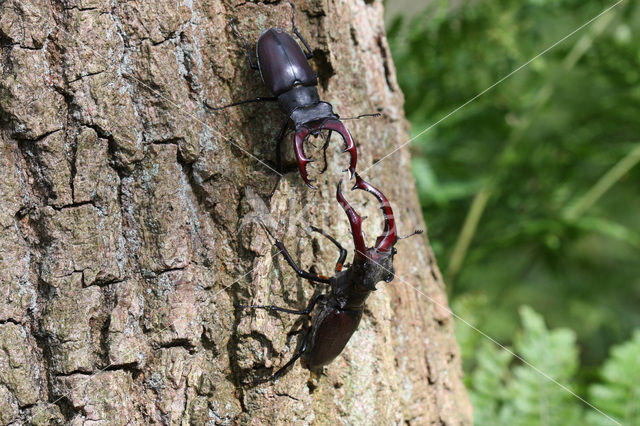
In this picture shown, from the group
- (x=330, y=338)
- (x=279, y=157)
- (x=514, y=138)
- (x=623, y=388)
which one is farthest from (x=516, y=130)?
(x=330, y=338)

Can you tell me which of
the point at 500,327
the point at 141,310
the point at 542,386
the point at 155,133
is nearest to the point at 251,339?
the point at 141,310

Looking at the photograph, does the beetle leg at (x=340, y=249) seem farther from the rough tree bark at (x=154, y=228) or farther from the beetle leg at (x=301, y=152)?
the beetle leg at (x=301, y=152)

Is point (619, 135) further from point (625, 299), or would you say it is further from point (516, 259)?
point (625, 299)

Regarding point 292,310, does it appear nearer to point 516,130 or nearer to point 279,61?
point 279,61

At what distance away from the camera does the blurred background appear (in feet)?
12.7

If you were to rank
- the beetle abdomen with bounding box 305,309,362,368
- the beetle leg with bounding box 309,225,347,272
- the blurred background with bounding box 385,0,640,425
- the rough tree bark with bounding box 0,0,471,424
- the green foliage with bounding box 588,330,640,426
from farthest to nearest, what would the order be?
the blurred background with bounding box 385,0,640,425
the green foliage with bounding box 588,330,640,426
the beetle leg with bounding box 309,225,347,272
the beetle abdomen with bounding box 305,309,362,368
the rough tree bark with bounding box 0,0,471,424

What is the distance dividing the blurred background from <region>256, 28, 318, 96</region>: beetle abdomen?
1945 millimetres

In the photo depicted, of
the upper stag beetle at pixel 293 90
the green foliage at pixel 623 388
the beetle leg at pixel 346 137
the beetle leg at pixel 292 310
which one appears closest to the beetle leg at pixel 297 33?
the upper stag beetle at pixel 293 90

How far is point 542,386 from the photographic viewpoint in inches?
120

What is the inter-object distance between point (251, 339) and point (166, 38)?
3.10 ft

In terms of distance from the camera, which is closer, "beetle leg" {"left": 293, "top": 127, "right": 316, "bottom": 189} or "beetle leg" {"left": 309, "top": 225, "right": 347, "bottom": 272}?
"beetle leg" {"left": 293, "top": 127, "right": 316, "bottom": 189}

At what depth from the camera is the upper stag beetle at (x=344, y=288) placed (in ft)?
5.58

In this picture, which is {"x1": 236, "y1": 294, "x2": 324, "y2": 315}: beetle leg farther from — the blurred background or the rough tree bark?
the blurred background

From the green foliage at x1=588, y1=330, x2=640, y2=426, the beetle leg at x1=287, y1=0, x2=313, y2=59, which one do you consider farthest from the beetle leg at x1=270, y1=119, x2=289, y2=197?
the green foliage at x1=588, y1=330, x2=640, y2=426
